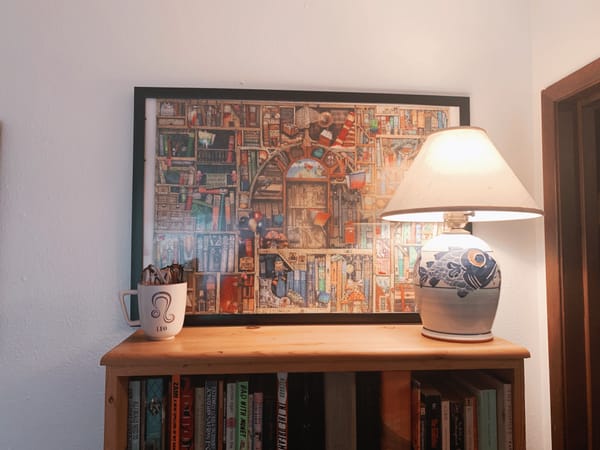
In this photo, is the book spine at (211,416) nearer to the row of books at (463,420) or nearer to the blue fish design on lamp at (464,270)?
the row of books at (463,420)

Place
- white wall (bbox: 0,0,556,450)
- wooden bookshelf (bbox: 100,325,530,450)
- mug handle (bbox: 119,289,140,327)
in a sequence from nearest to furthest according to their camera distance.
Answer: wooden bookshelf (bbox: 100,325,530,450) → mug handle (bbox: 119,289,140,327) → white wall (bbox: 0,0,556,450)

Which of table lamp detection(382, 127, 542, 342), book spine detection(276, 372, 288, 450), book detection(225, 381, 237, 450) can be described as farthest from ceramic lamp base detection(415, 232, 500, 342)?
book detection(225, 381, 237, 450)

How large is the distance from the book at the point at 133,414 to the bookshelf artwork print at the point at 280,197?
23cm

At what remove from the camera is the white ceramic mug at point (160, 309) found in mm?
827

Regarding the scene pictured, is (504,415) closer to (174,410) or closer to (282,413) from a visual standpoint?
(282,413)

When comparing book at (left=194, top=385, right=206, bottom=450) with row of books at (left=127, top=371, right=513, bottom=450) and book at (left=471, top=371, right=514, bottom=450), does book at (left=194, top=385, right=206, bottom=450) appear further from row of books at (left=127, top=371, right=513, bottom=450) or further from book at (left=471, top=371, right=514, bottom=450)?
book at (left=471, top=371, right=514, bottom=450)

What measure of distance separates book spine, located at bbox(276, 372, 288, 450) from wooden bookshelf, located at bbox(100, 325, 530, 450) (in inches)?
2.5

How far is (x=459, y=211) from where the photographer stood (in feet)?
2.62

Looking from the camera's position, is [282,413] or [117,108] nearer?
[282,413]

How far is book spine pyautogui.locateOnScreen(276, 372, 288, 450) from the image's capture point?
812 millimetres

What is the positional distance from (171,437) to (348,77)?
3.47ft

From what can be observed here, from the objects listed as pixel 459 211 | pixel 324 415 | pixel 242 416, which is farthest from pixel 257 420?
pixel 459 211

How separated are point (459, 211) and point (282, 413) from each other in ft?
2.00

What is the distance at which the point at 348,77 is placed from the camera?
1.08 metres
